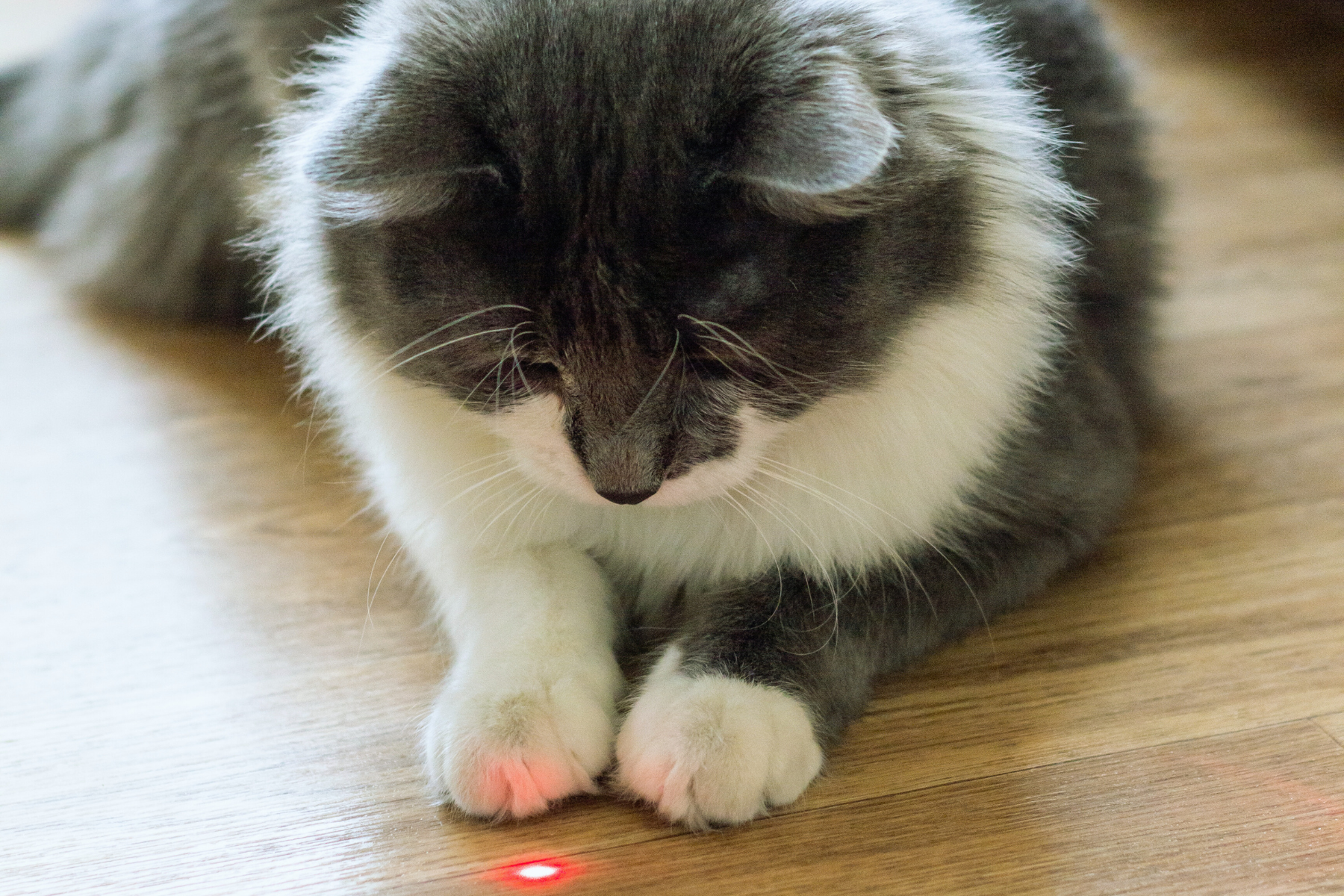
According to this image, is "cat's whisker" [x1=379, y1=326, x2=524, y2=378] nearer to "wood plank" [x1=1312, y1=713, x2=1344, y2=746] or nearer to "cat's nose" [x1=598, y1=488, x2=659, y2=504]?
"cat's nose" [x1=598, y1=488, x2=659, y2=504]

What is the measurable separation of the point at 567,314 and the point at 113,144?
1588 millimetres

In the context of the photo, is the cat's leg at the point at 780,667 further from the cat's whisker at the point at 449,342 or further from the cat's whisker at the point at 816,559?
the cat's whisker at the point at 449,342

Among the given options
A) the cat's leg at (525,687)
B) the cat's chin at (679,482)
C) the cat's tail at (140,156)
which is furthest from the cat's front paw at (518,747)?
the cat's tail at (140,156)

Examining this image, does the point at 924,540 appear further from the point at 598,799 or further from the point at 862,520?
the point at 598,799

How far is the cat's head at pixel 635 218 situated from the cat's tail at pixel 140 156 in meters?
1.03

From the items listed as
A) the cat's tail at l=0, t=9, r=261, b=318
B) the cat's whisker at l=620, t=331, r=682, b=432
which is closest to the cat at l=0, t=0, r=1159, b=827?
the cat's whisker at l=620, t=331, r=682, b=432

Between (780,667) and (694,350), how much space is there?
33cm

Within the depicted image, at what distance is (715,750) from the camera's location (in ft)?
3.70

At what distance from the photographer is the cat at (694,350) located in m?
1.08

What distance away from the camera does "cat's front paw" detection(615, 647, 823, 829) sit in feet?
3.71

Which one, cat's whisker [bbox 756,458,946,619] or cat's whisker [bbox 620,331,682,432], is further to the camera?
cat's whisker [bbox 756,458,946,619]

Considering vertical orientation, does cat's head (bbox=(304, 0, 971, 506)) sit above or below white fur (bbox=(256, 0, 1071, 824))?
above

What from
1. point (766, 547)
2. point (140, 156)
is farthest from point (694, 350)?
point (140, 156)

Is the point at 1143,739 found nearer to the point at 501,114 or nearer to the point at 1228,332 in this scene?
the point at 501,114
